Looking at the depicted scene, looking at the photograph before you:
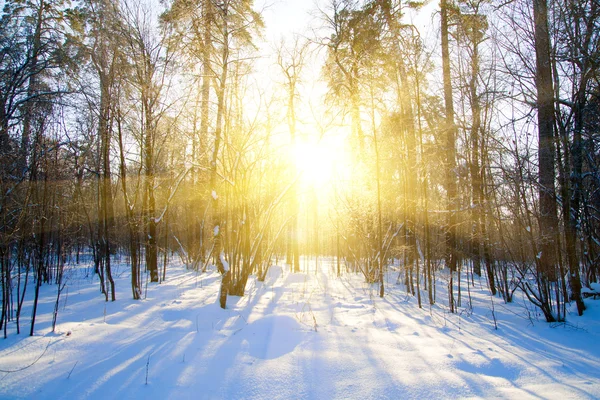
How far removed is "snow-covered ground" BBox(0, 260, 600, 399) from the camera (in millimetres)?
2670

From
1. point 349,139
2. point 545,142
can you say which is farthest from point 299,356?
point 349,139

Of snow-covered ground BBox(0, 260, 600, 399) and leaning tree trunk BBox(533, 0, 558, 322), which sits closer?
snow-covered ground BBox(0, 260, 600, 399)

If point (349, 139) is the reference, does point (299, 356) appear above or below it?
below

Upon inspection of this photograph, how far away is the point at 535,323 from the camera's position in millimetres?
4898

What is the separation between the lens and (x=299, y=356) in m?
3.38

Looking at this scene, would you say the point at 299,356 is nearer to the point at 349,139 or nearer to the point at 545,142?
the point at 545,142

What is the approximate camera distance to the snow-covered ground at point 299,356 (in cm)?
267

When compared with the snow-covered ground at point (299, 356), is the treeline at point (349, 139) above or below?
above

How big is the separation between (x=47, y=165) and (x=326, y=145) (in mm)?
6430

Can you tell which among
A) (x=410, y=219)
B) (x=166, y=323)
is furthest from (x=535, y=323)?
(x=166, y=323)

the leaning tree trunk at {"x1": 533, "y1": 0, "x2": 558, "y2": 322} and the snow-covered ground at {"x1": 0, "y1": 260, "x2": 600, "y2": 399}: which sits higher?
the leaning tree trunk at {"x1": 533, "y1": 0, "x2": 558, "y2": 322}

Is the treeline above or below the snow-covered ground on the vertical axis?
above

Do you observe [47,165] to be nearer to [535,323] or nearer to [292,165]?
[292,165]

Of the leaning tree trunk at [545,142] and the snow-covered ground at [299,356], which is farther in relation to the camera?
the leaning tree trunk at [545,142]
